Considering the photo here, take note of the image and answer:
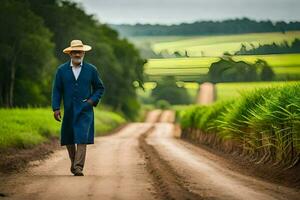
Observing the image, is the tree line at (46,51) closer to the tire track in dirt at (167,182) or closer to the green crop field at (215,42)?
the green crop field at (215,42)

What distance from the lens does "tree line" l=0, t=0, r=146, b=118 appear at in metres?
48.8

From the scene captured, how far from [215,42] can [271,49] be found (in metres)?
3.92

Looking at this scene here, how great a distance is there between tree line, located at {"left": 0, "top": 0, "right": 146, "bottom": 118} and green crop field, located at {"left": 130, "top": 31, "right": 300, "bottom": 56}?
5.27 m

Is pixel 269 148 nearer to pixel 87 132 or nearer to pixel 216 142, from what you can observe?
pixel 87 132

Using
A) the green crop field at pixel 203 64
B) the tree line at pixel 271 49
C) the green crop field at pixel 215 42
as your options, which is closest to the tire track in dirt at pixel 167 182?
the tree line at pixel 271 49

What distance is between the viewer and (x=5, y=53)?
48.3 metres

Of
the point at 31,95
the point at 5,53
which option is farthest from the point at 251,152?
the point at 31,95

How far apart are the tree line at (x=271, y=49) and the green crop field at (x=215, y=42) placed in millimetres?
242

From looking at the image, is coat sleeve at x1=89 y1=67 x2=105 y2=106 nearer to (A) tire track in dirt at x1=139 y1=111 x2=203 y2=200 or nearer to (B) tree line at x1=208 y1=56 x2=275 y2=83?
(A) tire track in dirt at x1=139 y1=111 x2=203 y2=200

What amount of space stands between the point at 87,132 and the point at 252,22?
12501 mm

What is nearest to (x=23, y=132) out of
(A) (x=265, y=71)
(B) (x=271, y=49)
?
(A) (x=265, y=71)

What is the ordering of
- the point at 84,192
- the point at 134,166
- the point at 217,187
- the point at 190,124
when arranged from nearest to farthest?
the point at 84,192 → the point at 217,187 → the point at 134,166 → the point at 190,124

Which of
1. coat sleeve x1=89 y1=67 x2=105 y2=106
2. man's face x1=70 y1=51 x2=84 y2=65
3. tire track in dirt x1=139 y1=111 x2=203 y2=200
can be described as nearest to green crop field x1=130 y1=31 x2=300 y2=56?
tire track in dirt x1=139 y1=111 x2=203 y2=200

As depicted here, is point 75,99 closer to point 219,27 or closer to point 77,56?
point 77,56
